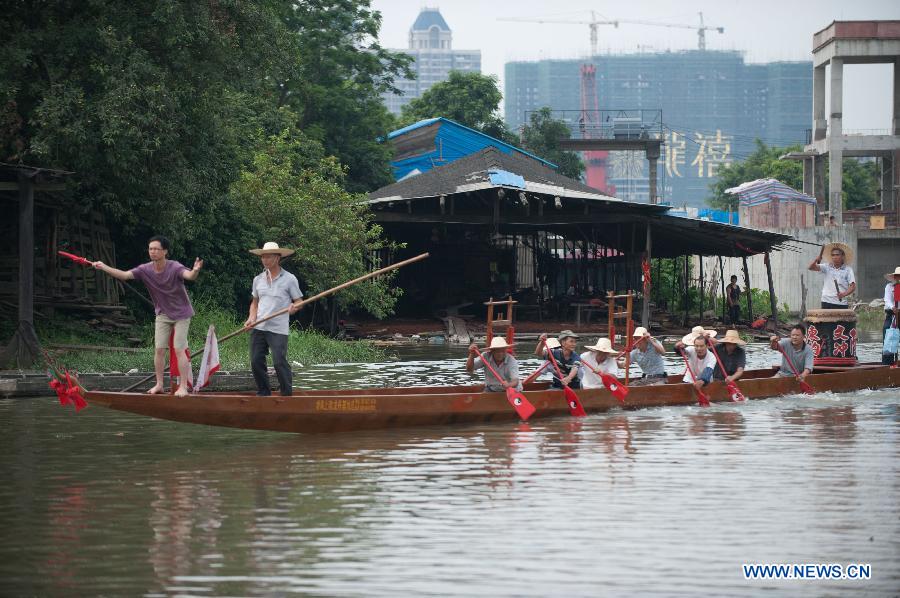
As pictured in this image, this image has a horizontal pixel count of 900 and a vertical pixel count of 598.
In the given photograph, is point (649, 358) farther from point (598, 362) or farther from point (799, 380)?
point (799, 380)

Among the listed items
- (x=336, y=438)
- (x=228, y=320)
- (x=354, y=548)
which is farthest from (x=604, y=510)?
(x=228, y=320)

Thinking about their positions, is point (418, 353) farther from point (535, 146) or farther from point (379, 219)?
point (535, 146)

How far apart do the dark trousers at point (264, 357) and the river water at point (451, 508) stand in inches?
22.3

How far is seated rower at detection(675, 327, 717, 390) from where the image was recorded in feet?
48.6

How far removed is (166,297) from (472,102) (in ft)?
141

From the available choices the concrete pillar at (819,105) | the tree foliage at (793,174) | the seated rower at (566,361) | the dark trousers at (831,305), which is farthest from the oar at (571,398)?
the tree foliage at (793,174)

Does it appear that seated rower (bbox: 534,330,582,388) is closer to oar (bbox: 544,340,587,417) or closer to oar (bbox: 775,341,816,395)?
oar (bbox: 544,340,587,417)

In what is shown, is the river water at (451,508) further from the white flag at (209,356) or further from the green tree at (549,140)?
the green tree at (549,140)

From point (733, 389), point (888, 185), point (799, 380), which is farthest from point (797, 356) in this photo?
point (888, 185)

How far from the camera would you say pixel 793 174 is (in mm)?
67000

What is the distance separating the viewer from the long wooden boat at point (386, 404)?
11047 mm

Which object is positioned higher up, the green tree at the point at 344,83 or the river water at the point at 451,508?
the green tree at the point at 344,83

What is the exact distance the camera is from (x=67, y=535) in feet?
26.2
